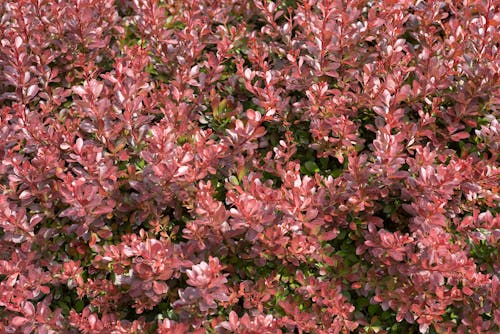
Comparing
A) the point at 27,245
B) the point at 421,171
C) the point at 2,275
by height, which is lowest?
the point at 2,275

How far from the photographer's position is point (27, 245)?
2498 millimetres

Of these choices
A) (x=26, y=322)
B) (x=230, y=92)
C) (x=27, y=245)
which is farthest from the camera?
(x=230, y=92)

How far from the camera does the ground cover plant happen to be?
7.72ft

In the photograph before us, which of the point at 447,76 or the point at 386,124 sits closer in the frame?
the point at 386,124

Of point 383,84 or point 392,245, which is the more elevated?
point 383,84

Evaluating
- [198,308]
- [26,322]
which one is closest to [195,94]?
[198,308]

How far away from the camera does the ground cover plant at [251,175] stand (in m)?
2.35

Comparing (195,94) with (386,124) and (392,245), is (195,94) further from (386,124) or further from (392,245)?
(392,245)

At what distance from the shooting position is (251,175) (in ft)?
8.31

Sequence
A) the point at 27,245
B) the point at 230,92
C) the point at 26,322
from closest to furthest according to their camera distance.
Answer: the point at 26,322, the point at 27,245, the point at 230,92

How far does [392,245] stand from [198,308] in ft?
2.53

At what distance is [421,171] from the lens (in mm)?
2395

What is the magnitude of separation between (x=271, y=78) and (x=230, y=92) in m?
0.27

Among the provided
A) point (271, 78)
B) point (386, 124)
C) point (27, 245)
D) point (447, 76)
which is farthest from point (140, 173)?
point (447, 76)
